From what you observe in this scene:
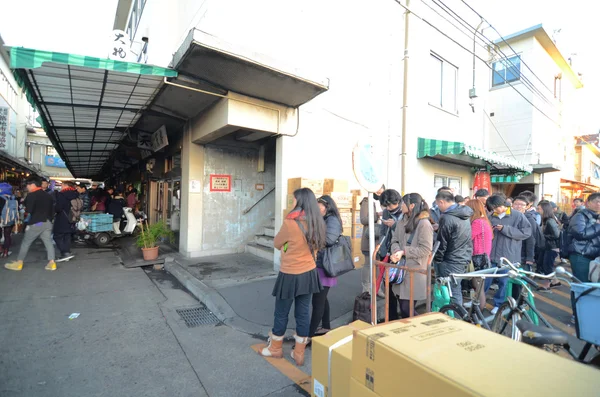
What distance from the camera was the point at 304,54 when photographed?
7.12 m

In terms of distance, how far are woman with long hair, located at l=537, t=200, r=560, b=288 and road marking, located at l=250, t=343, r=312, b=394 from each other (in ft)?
20.0

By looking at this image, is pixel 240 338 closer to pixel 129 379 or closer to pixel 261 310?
pixel 261 310

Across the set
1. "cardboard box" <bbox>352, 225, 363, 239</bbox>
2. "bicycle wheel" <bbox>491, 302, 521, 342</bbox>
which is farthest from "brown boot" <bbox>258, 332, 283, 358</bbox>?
"cardboard box" <bbox>352, 225, 363, 239</bbox>

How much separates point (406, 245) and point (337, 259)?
Result: 838mm

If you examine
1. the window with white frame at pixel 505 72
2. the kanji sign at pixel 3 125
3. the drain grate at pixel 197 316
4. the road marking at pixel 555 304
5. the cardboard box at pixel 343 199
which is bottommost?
the drain grate at pixel 197 316

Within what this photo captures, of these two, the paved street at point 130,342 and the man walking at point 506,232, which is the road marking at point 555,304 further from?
the man walking at point 506,232

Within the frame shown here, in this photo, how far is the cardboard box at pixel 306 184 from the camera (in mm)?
6664

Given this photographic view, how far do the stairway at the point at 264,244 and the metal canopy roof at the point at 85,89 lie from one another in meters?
4.38

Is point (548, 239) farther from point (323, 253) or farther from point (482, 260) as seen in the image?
point (323, 253)

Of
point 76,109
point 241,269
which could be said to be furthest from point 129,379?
point 76,109

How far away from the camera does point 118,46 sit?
24.8 feet

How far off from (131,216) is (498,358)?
39.4 ft

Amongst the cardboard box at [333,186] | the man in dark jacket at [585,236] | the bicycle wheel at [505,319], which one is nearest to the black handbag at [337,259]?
the bicycle wheel at [505,319]

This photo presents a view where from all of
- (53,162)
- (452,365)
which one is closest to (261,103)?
(452,365)
